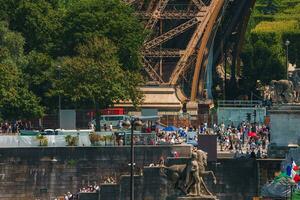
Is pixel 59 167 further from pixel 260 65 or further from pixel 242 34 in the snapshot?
pixel 260 65

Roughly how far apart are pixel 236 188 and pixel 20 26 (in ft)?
106

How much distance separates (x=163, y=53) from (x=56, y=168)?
98.1ft

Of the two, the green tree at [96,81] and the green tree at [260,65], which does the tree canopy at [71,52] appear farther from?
the green tree at [260,65]

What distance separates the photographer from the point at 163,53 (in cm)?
13262

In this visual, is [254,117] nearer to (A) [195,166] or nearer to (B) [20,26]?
(B) [20,26]

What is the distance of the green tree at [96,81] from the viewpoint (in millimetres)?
120250

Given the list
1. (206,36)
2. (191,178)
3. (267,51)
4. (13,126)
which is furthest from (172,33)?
(191,178)

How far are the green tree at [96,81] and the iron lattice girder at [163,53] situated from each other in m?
9.77

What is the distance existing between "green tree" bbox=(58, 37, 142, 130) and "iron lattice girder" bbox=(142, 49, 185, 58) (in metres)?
9.77

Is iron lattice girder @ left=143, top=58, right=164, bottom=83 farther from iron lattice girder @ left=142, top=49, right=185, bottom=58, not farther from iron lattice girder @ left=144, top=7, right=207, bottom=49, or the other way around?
iron lattice girder @ left=144, top=7, right=207, bottom=49

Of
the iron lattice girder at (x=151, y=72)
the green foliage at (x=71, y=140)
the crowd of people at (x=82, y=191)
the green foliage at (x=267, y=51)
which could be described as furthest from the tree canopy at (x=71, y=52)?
the green foliage at (x=267, y=51)

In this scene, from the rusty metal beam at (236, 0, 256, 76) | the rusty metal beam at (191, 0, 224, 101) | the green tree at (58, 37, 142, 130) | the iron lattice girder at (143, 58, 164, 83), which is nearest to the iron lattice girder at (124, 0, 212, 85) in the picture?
the iron lattice girder at (143, 58, 164, 83)

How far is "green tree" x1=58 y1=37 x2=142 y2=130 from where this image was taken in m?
120

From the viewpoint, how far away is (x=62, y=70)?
121 meters
